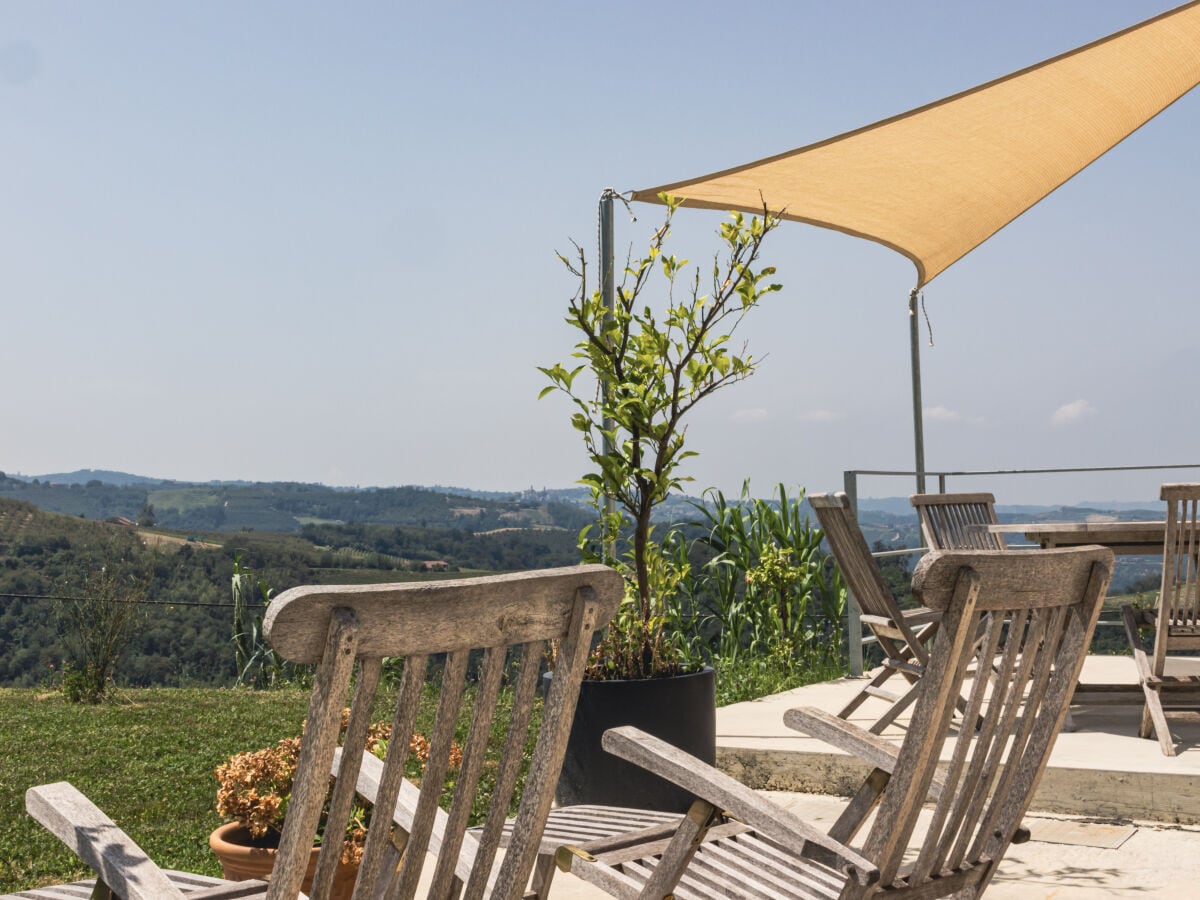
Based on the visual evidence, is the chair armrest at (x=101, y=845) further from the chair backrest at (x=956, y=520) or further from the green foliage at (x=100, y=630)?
the green foliage at (x=100, y=630)

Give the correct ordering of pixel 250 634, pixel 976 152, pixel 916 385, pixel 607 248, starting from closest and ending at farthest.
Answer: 1. pixel 607 248
2. pixel 976 152
3. pixel 916 385
4. pixel 250 634

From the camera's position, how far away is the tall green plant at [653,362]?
11.8 feet

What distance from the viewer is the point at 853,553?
4098 mm

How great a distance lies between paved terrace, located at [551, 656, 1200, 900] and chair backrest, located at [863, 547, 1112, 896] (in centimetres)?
115

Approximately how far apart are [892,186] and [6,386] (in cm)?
4984

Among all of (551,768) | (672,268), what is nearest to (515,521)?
(672,268)

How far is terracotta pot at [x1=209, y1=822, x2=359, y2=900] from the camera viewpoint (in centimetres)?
260

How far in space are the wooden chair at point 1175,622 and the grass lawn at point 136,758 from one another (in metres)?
3.06

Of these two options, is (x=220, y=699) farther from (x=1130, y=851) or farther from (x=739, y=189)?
(x=1130, y=851)

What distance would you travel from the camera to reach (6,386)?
48.0 metres

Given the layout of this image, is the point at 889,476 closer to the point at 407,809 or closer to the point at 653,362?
the point at 653,362

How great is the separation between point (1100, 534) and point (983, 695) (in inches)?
99.6

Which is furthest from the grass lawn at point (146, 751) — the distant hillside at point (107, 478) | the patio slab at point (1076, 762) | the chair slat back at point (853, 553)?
the distant hillside at point (107, 478)

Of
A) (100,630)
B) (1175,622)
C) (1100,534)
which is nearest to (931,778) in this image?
(1175,622)
